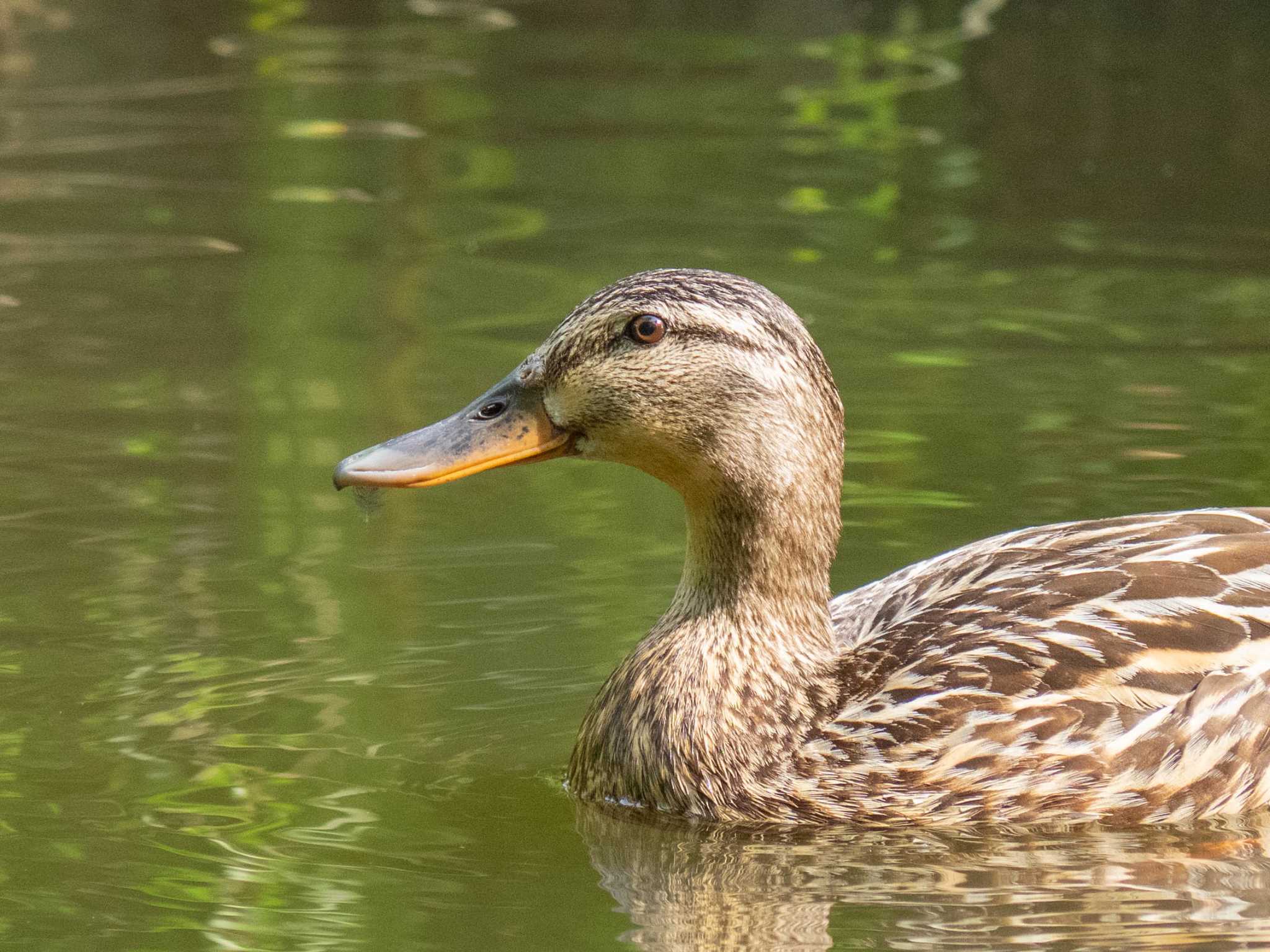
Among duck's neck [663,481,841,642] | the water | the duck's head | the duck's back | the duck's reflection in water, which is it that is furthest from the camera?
duck's neck [663,481,841,642]

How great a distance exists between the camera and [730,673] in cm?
635

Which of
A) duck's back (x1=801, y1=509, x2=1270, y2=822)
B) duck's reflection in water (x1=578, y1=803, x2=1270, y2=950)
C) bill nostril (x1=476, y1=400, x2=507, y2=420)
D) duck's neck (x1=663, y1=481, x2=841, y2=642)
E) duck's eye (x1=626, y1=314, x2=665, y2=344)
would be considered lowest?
duck's reflection in water (x1=578, y1=803, x2=1270, y2=950)

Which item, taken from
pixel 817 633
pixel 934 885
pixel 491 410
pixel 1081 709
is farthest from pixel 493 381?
pixel 934 885

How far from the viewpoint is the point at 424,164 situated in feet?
53.2

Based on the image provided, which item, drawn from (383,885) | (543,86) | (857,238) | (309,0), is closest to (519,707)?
(383,885)

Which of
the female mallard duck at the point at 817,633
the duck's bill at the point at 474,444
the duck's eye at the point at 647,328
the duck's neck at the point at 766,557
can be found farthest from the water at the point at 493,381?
the duck's eye at the point at 647,328

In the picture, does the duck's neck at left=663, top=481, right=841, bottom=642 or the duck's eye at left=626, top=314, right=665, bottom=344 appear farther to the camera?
the duck's neck at left=663, top=481, right=841, bottom=642

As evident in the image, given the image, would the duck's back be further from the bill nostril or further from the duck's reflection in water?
the bill nostril

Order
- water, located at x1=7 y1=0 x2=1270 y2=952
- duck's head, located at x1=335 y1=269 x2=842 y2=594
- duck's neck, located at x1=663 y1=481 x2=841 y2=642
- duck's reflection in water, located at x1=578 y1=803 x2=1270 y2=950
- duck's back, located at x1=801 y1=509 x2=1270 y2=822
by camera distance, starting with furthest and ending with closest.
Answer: duck's neck, located at x1=663 y1=481 x2=841 y2=642 → duck's head, located at x1=335 y1=269 x2=842 y2=594 → duck's back, located at x1=801 y1=509 x2=1270 y2=822 → water, located at x1=7 y1=0 x2=1270 y2=952 → duck's reflection in water, located at x1=578 y1=803 x2=1270 y2=950

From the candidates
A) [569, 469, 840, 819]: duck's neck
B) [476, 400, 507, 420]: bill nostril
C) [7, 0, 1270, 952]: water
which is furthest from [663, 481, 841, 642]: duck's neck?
[7, 0, 1270, 952]: water

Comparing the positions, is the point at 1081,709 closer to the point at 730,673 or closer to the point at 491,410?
the point at 730,673

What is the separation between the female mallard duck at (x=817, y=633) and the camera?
5.98 meters

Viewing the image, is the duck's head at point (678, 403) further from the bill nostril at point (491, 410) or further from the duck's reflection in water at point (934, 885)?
the duck's reflection in water at point (934, 885)

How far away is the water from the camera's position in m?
5.72
